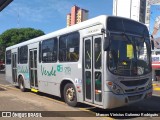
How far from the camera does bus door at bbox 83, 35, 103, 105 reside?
847 centimetres

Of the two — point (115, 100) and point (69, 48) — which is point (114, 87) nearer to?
point (115, 100)

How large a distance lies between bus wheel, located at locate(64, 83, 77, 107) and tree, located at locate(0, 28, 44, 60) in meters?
45.2

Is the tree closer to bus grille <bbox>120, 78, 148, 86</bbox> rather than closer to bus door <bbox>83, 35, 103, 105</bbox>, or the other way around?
bus door <bbox>83, 35, 103, 105</bbox>

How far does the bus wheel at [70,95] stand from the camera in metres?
9.92

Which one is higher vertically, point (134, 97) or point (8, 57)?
point (8, 57)

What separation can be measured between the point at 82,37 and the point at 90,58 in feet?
2.99

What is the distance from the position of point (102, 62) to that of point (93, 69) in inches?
21.2

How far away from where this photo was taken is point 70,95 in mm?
10141

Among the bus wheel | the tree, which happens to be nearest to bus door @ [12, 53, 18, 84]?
the bus wheel

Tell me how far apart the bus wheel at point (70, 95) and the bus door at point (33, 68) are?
11.0 feet

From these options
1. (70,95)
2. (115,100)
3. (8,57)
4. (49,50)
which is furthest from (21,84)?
(115,100)

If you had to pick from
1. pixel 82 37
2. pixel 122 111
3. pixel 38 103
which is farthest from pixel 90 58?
pixel 38 103

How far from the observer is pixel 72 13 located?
81500 mm

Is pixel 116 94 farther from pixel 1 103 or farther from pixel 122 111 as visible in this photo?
pixel 1 103
